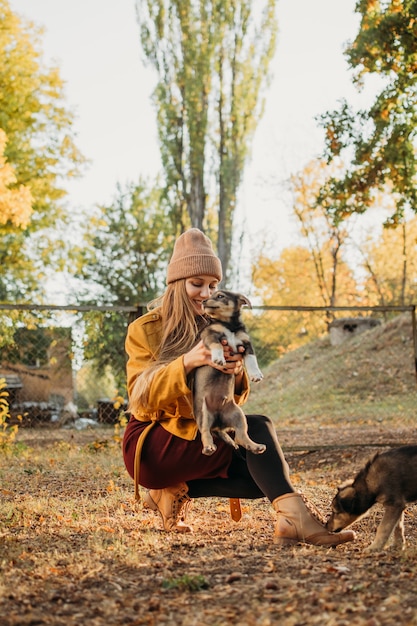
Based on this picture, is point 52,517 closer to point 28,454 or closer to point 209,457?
point 209,457

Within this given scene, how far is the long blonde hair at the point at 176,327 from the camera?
4.74 m

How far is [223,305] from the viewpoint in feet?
14.3

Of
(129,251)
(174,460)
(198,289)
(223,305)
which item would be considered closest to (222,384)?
(223,305)

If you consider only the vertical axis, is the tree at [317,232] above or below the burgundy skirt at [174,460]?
above

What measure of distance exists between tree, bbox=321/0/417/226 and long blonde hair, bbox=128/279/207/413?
8.20 meters

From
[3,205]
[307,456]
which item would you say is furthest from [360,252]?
[307,456]

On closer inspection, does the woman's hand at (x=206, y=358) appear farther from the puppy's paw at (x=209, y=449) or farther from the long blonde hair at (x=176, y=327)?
the puppy's paw at (x=209, y=449)

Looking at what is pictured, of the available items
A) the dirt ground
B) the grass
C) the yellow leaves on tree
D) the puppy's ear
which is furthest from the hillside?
the puppy's ear

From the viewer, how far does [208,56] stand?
2614cm

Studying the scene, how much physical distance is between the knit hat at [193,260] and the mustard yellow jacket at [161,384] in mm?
345

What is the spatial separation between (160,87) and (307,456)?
19.4 meters

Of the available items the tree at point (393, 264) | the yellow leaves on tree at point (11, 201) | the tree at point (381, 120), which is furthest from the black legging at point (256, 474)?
the tree at point (393, 264)

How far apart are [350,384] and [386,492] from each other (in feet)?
50.4

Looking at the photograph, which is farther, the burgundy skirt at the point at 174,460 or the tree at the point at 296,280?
the tree at the point at 296,280
